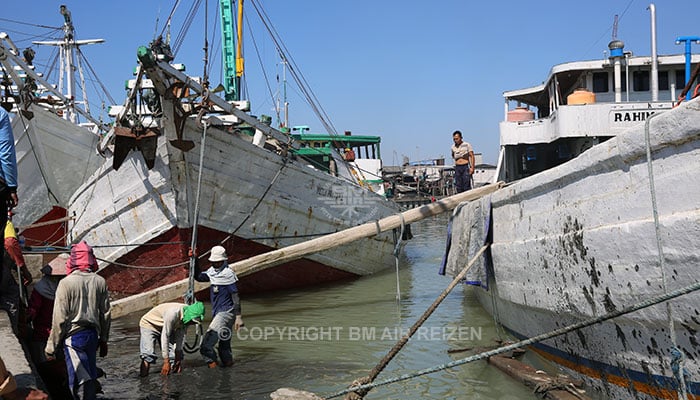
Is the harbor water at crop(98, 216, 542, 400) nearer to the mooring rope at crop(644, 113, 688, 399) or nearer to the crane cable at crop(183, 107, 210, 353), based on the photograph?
the crane cable at crop(183, 107, 210, 353)

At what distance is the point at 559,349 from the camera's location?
5.35 m

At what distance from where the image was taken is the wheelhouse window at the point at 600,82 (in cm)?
1207

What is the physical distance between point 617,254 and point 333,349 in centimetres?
427

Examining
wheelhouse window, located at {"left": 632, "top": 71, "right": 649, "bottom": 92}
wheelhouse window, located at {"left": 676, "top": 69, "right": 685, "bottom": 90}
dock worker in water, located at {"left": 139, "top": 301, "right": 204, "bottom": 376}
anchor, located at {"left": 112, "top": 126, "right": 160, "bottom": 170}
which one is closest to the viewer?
dock worker in water, located at {"left": 139, "top": 301, "right": 204, "bottom": 376}

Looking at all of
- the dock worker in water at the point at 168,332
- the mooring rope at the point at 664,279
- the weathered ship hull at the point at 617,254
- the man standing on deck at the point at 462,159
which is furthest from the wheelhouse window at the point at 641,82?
the dock worker in water at the point at 168,332

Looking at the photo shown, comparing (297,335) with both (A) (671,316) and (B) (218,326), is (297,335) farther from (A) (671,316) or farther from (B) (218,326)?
Result: (A) (671,316)

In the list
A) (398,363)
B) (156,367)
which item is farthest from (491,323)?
(156,367)

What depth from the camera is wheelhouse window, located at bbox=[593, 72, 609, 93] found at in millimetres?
12070

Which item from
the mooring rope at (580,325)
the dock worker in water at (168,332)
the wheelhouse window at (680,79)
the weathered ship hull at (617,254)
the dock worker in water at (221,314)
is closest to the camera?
the mooring rope at (580,325)

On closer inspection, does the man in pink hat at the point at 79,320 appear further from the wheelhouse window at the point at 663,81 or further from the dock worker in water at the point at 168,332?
the wheelhouse window at the point at 663,81

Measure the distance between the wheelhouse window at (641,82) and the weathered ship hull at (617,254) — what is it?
7617 mm

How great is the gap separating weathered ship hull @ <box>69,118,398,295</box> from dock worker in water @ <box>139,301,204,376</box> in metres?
2.95

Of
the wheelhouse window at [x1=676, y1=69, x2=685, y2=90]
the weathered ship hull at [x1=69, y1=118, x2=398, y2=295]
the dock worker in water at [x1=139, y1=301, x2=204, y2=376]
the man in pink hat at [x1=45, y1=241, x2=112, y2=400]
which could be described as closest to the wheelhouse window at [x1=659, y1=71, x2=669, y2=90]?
the wheelhouse window at [x1=676, y1=69, x2=685, y2=90]

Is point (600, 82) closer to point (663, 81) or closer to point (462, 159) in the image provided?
point (663, 81)
